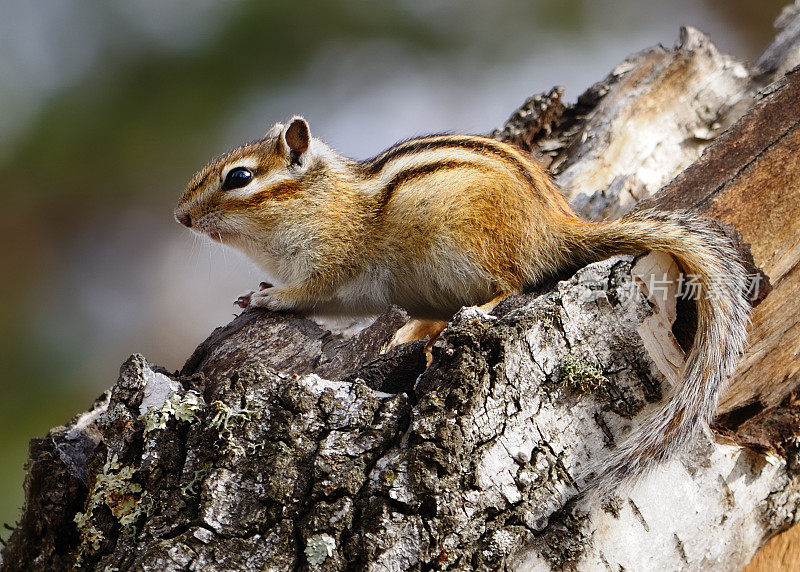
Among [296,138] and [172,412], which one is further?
[296,138]

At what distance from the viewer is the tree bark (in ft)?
6.48

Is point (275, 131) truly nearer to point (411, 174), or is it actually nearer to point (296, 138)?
point (296, 138)

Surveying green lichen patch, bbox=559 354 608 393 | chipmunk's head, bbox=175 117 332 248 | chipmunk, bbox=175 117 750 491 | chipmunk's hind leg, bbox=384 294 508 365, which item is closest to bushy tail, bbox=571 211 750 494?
chipmunk, bbox=175 117 750 491

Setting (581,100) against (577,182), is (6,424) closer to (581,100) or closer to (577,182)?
(577,182)

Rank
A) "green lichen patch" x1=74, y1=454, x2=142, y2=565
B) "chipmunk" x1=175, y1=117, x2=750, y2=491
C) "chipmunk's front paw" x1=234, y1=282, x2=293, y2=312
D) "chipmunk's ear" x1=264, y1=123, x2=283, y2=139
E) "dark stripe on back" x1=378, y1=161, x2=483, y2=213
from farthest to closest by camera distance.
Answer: "chipmunk's ear" x1=264, y1=123, x2=283, y2=139 < "chipmunk's front paw" x1=234, y1=282, x2=293, y2=312 < "dark stripe on back" x1=378, y1=161, x2=483, y2=213 < "chipmunk" x1=175, y1=117, x2=750, y2=491 < "green lichen patch" x1=74, y1=454, x2=142, y2=565

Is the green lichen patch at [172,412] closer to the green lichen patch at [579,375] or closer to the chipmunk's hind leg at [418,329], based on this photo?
the green lichen patch at [579,375]

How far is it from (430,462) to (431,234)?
133 cm

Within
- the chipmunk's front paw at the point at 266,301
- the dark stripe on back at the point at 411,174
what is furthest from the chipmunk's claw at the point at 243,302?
the dark stripe on back at the point at 411,174

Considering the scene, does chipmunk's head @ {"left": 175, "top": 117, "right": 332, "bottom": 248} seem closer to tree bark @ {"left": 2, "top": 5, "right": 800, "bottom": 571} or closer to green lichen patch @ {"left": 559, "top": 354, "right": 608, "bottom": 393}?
tree bark @ {"left": 2, "top": 5, "right": 800, "bottom": 571}

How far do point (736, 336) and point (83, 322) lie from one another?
449 cm

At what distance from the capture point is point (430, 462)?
1.99m

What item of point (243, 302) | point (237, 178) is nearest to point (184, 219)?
point (237, 178)

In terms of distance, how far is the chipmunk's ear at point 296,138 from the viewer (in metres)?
3.67

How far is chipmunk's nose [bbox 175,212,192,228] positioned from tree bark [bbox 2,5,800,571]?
1.24 metres
